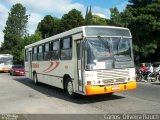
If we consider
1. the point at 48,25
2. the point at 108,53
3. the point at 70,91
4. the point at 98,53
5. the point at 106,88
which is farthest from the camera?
the point at 48,25

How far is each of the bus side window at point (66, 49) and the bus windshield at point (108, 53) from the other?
72.1 inches

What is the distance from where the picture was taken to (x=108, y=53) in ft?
44.3

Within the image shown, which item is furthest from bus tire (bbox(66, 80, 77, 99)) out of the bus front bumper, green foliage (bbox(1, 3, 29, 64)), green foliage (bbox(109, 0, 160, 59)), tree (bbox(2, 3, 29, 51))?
tree (bbox(2, 3, 29, 51))

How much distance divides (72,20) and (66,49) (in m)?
57.5

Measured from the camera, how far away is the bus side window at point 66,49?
14992 mm

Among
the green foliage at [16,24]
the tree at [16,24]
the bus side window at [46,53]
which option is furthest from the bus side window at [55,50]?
the tree at [16,24]

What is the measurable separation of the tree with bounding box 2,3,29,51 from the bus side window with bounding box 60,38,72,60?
82.2 metres

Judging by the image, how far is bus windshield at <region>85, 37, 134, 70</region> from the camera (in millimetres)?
13195

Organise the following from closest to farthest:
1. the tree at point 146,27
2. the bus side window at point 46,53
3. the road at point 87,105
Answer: the road at point 87,105, the bus side window at point 46,53, the tree at point 146,27

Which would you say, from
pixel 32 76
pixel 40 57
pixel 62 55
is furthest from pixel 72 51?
pixel 32 76

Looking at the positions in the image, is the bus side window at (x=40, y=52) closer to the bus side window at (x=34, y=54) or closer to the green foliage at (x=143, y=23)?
the bus side window at (x=34, y=54)

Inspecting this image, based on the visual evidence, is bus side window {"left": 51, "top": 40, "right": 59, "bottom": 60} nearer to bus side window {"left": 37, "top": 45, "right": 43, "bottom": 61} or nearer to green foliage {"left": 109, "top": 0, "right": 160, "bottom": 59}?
bus side window {"left": 37, "top": 45, "right": 43, "bottom": 61}

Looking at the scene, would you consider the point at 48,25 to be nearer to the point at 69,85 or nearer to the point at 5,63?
the point at 5,63

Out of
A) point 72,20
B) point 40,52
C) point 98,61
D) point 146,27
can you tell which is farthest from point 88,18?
point 98,61
